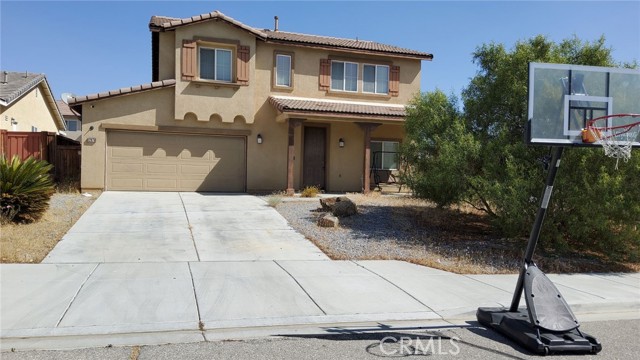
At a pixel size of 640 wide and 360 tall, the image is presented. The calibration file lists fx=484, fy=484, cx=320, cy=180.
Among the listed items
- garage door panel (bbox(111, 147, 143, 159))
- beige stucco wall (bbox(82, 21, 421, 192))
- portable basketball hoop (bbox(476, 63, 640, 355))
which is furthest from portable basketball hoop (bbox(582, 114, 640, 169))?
garage door panel (bbox(111, 147, 143, 159))

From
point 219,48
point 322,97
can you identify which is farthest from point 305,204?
Result: point 219,48

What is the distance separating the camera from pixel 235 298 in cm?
625

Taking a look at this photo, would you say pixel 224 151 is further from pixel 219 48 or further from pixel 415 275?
pixel 415 275

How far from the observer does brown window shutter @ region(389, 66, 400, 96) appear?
1967 cm

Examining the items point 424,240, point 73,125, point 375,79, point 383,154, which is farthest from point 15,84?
point 73,125

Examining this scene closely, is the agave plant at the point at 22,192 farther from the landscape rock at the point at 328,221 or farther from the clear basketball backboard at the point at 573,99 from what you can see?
the clear basketball backboard at the point at 573,99

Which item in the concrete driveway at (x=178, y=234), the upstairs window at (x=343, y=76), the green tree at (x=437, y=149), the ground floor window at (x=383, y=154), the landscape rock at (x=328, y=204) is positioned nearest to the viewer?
the concrete driveway at (x=178, y=234)

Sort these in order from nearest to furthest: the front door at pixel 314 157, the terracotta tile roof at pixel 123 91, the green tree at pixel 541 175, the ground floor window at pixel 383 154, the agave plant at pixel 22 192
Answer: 1. the green tree at pixel 541 175
2. the agave plant at pixel 22 192
3. the terracotta tile roof at pixel 123 91
4. the front door at pixel 314 157
5. the ground floor window at pixel 383 154

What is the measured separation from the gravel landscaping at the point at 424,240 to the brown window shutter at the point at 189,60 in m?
5.80

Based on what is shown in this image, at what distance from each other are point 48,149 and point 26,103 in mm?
6474

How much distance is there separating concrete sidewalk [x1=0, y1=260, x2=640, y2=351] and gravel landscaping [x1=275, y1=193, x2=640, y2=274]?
70 centimetres

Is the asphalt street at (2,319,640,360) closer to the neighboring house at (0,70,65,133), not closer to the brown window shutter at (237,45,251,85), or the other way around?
the brown window shutter at (237,45,251,85)

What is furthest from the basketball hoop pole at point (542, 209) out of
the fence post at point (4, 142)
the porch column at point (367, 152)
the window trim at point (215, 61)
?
the fence post at point (4, 142)

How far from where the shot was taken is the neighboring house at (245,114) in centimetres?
1670
